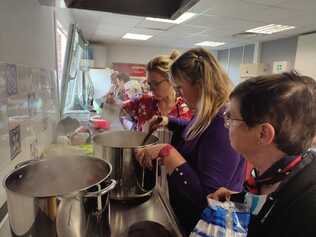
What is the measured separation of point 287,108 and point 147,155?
0.43 metres

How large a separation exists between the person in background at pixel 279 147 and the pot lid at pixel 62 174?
0.39 metres

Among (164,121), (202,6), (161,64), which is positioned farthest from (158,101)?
(202,6)

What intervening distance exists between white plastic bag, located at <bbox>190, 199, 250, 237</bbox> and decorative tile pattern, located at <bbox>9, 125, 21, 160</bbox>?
58 centimetres

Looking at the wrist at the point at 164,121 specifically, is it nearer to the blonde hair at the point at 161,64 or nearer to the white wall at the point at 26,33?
the blonde hair at the point at 161,64

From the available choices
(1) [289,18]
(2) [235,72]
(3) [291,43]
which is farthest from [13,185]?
(2) [235,72]

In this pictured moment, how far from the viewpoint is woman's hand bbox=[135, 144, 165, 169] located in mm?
728

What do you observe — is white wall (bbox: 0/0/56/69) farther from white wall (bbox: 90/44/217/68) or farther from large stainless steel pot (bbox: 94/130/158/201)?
white wall (bbox: 90/44/217/68)

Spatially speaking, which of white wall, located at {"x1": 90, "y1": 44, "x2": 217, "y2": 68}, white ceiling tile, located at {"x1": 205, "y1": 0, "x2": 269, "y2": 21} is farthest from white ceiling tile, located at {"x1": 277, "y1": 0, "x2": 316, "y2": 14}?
white wall, located at {"x1": 90, "y1": 44, "x2": 217, "y2": 68}

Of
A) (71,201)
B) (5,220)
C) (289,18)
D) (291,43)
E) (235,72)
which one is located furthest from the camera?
(235,72)

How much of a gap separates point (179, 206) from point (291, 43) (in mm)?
5134

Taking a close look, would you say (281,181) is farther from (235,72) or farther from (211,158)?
→ (235,72)

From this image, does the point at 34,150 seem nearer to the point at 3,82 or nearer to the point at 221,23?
the point at 3,82

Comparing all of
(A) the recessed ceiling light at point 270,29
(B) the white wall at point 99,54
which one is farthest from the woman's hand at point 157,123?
(B) the white wall at point 99,54

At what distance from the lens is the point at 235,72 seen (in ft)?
21.2
